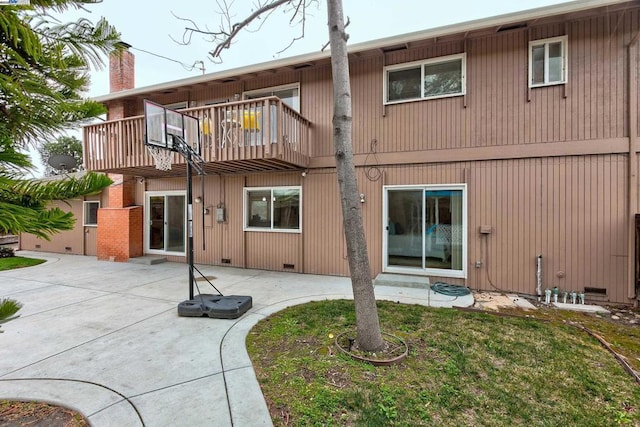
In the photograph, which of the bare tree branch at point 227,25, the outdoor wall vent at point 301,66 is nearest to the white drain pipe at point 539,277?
the bare tree branch at point 227,25

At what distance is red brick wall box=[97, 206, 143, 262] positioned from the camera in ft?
29.5

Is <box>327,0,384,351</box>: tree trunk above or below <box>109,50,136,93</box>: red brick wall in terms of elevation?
below

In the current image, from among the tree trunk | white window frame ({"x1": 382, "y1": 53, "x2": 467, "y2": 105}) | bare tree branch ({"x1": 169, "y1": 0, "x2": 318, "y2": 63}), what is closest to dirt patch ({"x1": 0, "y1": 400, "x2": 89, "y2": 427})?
the tree trunk

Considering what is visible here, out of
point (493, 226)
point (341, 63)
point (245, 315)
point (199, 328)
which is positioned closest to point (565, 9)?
point (493, 226)

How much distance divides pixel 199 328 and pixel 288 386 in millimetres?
1872

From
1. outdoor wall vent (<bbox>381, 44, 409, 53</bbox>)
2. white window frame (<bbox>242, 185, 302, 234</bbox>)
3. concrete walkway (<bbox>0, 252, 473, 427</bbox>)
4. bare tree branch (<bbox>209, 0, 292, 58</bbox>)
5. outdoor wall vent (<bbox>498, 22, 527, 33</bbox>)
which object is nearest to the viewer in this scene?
concrete walkway (<bbox>0, 252, 473, 427</bbox>)

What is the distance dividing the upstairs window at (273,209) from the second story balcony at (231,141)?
619mm

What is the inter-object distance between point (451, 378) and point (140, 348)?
3.35 metres

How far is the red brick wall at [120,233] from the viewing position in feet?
29.5

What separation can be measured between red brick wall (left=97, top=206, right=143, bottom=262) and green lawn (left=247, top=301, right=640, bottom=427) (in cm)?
698

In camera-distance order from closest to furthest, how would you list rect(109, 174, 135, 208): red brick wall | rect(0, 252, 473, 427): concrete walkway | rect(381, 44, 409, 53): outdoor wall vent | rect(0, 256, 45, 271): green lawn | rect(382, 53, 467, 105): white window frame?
rect(0, 252, 473, 427): concrete walkway → rect(382, 53, 467, 105): white window frame → rect(381, 44, 409, 53): outdoor wall vent → rect(0, 256, 45, 271): green lawn → rect(109, 174, 135, 208): red brick wall

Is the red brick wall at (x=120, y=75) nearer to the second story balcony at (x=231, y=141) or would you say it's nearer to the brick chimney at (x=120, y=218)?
the brick chimney at (x=120, y=218)

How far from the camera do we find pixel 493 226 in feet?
19.3

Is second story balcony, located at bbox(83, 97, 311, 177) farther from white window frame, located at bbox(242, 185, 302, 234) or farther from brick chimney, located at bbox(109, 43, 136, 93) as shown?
brick chimney, located at bbox(109, 43, 136, 93)
